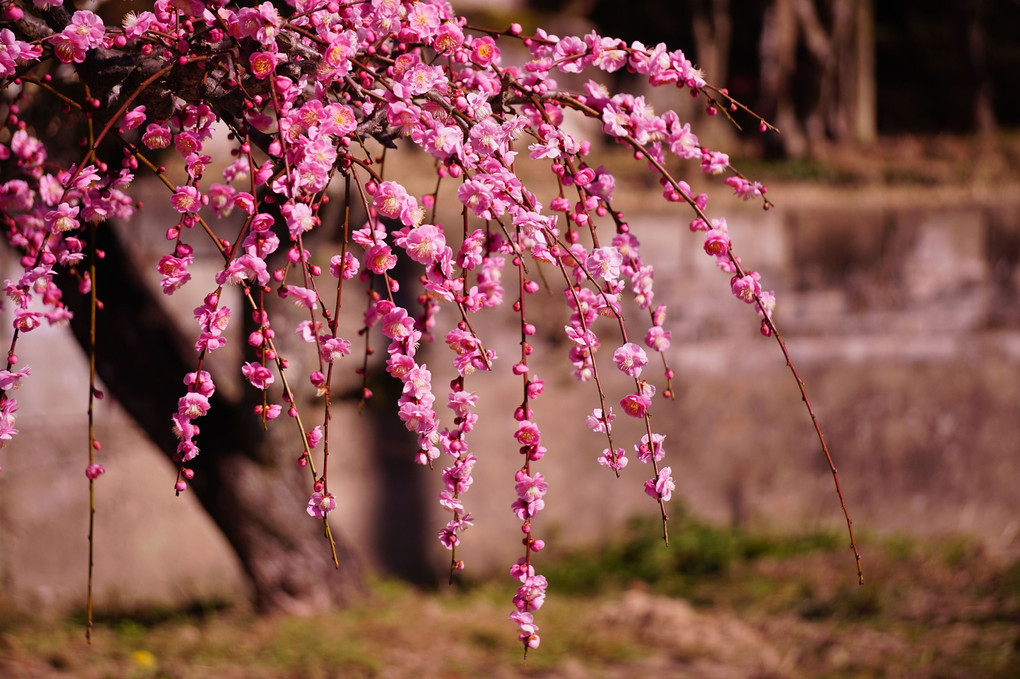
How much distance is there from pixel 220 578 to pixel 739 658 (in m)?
2.08

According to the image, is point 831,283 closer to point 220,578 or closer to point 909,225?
point 909,225

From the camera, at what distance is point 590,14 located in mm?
7551

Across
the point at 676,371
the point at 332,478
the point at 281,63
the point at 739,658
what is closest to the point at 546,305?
the point at 676,371

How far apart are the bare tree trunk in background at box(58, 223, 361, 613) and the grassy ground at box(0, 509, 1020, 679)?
144 millimetres

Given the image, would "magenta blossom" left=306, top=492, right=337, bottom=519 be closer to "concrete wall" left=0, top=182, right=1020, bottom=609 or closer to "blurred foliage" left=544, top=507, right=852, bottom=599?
"concrete wall" left=0, top=182, right=1020, bottom=609

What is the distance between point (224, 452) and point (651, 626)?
1.62 metres

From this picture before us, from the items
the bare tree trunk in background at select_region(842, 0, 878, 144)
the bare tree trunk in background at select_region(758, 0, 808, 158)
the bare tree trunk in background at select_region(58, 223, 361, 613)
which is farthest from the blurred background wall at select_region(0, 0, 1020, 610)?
the bare tree trunk in background at select_region(842, 0, 878, 144)

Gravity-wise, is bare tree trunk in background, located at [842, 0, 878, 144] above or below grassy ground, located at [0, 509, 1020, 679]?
above

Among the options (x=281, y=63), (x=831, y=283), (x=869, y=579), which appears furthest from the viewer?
(x=831, y=283)

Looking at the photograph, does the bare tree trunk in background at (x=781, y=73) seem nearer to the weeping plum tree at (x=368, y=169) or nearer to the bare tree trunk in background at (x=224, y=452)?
the bare tree trunk in background at (x=224, y=452)

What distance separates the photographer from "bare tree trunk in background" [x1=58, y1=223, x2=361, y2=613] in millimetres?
2918

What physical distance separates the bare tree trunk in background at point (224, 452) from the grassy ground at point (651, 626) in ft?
0.47

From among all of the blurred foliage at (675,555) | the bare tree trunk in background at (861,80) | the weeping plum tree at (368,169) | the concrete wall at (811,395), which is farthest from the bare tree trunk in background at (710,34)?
the weeping plum tree at (368,169)

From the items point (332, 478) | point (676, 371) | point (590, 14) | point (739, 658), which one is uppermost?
point (590, 14)
